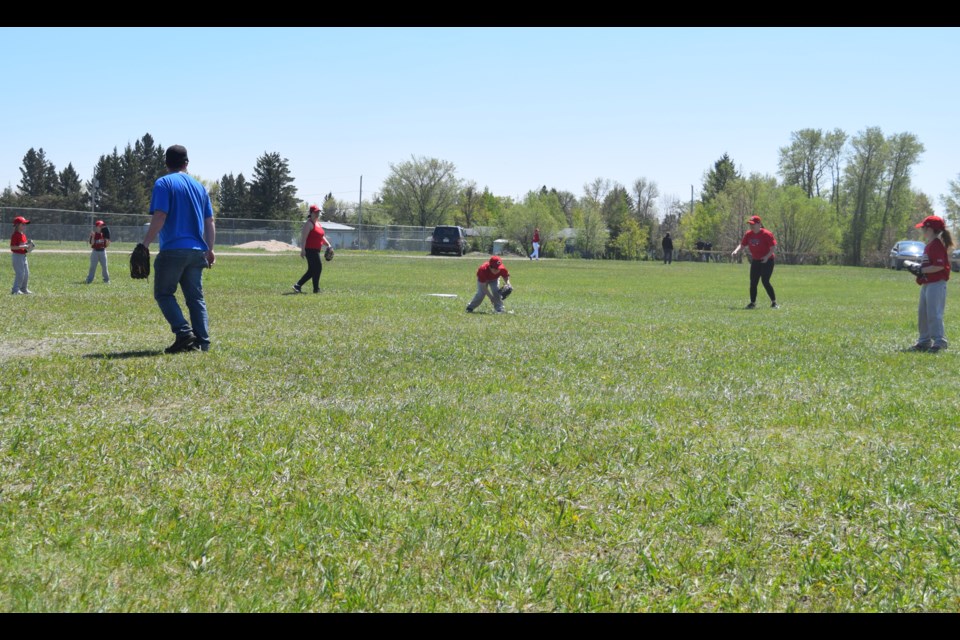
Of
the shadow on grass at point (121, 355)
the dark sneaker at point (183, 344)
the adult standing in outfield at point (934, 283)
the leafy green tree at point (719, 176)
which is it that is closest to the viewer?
the shadow on grass at point (121, 355)

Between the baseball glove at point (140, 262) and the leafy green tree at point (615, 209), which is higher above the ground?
the leafy green tree at point (615, 209)

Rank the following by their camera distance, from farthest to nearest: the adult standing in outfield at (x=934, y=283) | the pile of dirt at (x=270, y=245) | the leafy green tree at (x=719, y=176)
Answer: the leafy green tree at (x=719, y=176)
the pile of dirt at (x=270, y=245)
the adult standing in outfield at (x=934, y=283)

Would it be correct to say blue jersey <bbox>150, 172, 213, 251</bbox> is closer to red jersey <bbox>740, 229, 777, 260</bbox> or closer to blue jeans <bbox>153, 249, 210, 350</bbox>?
blue jeans <bbox>153, 249, 210, 350</bbox>

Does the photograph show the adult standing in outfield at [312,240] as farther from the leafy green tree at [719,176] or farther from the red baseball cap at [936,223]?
the leafy green tree at [719,176]

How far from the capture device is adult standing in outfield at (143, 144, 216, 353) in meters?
10.5

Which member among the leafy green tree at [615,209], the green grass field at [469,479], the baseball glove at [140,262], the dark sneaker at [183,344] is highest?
the leafy green tree at [615,209]

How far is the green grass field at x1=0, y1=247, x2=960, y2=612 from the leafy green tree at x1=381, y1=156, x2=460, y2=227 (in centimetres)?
10468

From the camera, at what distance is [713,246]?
334 feet

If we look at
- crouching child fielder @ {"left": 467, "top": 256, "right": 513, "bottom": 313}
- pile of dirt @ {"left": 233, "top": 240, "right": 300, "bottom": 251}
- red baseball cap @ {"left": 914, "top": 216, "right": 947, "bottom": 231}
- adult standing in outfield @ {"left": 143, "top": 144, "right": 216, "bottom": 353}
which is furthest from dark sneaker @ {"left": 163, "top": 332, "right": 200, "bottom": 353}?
pile of dirt @ {"left": 233, "top": 240, "right": 300, "bottom": 251}

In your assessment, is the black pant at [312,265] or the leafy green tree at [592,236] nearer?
the black pant at [312,265]

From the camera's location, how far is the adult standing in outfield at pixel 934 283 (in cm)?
1320

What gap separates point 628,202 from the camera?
135875mm

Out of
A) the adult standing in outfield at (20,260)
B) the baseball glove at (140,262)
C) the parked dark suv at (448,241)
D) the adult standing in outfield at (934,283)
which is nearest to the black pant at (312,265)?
the adult standing in outfield at (20,260)
